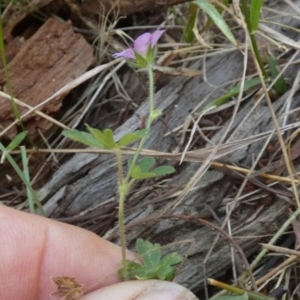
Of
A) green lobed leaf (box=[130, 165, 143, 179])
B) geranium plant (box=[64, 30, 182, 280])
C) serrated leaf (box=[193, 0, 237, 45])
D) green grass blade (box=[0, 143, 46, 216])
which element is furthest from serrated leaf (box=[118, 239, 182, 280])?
serrated leaf (box=[193, 0, 237, 45])

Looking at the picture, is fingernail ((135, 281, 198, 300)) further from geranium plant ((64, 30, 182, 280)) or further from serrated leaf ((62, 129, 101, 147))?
serrated leaf ((62, 129, 101, 147))

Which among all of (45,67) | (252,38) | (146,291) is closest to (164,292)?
(146,291)

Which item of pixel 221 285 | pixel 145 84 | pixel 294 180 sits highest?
pixel 145 84

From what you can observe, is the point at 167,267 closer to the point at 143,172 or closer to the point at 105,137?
the point at 143,172

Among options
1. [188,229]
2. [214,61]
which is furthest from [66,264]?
[214,61]

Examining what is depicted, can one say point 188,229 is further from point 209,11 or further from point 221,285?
point 209,11

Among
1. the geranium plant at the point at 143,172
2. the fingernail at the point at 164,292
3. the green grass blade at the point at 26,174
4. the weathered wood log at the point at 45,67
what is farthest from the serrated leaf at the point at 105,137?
the weathered wood log at the point at 45,67

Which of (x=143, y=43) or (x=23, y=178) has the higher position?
(x=143, y=43)
